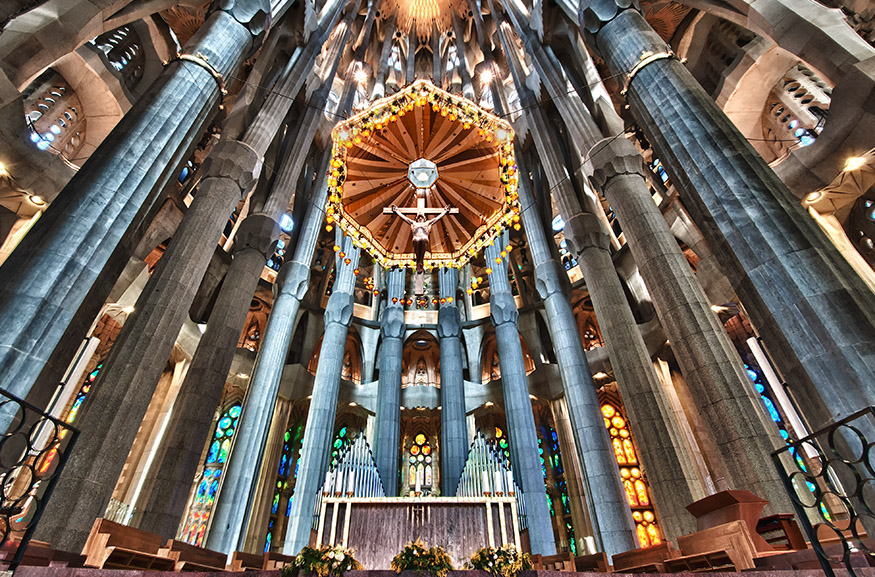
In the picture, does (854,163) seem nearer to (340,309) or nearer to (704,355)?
(704,355)

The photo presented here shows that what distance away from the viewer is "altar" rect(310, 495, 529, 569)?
6.68 m

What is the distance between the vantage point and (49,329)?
16.1ft

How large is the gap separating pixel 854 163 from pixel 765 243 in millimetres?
7211

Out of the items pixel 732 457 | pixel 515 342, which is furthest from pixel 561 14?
pixel 732 457

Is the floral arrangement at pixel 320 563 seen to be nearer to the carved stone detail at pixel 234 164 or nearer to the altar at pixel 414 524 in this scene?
the altar at pixel 414 524

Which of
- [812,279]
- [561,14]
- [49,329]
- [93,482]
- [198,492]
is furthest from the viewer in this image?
[198,492]

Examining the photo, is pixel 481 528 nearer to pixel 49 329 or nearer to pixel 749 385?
pixel 749 385

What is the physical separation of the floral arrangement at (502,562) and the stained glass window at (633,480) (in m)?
9.94

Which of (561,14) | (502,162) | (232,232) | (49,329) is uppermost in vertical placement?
(561,14)

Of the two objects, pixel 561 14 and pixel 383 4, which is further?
pixel 383 4

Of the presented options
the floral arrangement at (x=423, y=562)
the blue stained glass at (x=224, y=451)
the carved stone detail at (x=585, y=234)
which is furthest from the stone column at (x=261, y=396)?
the carved stone detail at (x=585, y=234)

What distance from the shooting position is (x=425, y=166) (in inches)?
301

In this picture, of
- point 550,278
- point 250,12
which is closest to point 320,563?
point 250,12

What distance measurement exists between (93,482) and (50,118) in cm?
1012
